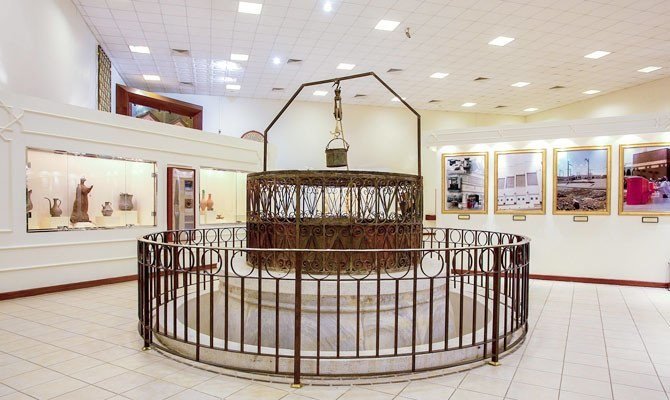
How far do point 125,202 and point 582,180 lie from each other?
8.74 m

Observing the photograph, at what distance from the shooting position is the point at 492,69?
10.3 metres

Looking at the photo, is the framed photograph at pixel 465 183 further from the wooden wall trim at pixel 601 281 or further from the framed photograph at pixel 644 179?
the framed photograph at pixel 644 179

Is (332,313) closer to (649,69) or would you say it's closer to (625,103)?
(649,69)

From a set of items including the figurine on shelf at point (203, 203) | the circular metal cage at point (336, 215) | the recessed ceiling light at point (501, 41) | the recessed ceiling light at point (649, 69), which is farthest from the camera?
the recessed ceiling light at point (649, 69)

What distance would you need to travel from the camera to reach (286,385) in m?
3.12

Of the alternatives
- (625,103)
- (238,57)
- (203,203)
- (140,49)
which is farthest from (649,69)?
(140,49)

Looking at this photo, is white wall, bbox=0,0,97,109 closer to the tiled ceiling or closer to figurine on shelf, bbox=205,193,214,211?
the tiled ceiling

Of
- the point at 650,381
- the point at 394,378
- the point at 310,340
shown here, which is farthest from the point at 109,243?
the point at 650,381

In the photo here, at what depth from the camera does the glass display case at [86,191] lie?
6.20m

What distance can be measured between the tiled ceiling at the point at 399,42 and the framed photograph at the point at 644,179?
240cm

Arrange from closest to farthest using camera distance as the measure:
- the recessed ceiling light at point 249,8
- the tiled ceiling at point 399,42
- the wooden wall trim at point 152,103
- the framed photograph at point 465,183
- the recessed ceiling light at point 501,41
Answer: the recessed ceiling light at point 249,8
the tiled ceiling at point 399,42
the recessed ceiling light at point 501,41
the framed photograph at point 465,183
the wooden wall trim at point 152,103

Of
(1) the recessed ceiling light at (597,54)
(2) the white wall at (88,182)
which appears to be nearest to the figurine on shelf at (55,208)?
(2) the white wall at (88,182)

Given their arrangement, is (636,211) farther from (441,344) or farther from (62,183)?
(62,183)

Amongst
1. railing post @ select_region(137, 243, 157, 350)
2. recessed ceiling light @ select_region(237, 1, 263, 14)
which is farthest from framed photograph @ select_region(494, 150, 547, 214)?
railing post @ select_region(137, 243, 157, 350)
